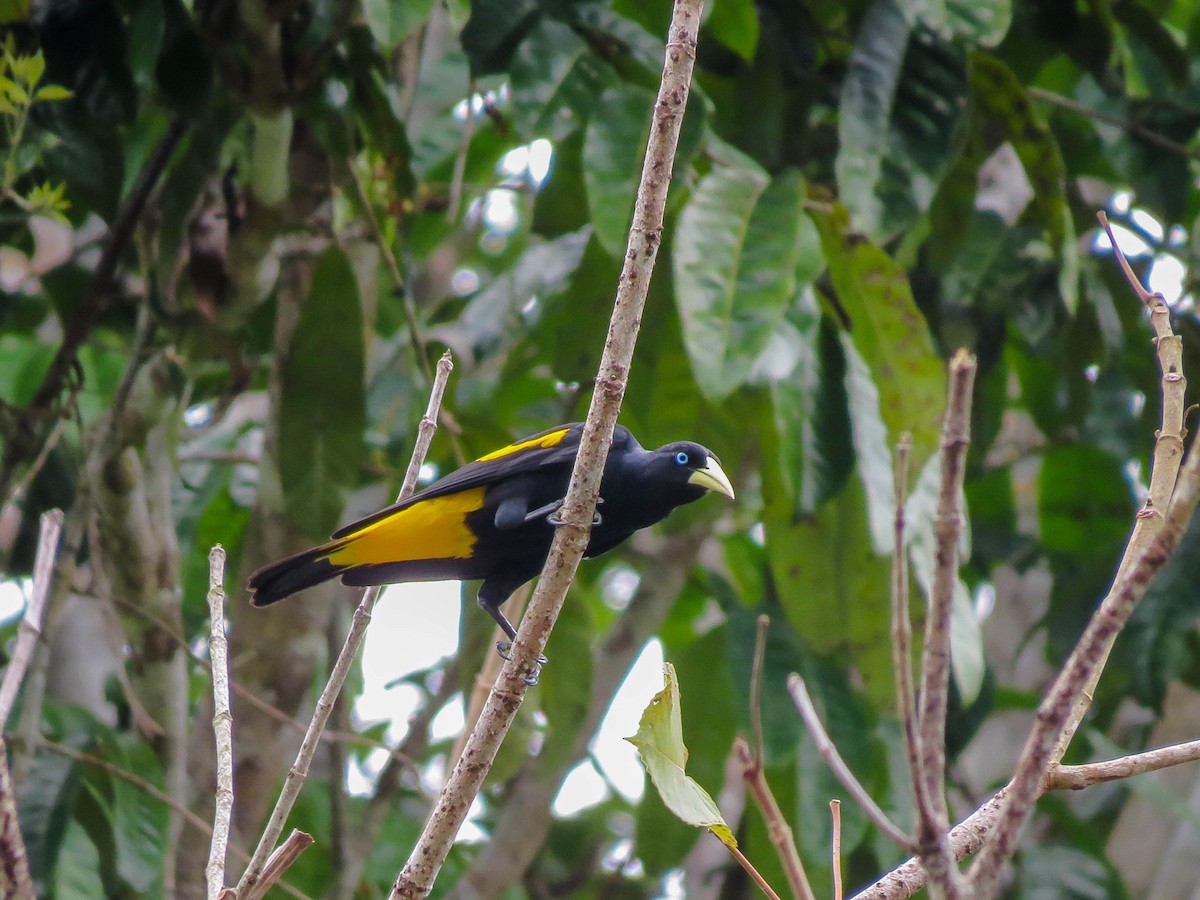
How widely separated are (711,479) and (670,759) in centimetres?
122

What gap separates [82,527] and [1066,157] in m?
3.59

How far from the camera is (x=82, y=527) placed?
3.83 metres

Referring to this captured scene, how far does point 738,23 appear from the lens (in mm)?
3520

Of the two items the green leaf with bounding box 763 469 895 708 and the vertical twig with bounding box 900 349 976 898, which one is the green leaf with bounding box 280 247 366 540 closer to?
the green leaf with bounding box 763 469 895 708

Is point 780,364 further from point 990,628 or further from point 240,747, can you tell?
point 990,628

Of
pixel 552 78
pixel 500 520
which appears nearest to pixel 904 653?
pixel 500 520

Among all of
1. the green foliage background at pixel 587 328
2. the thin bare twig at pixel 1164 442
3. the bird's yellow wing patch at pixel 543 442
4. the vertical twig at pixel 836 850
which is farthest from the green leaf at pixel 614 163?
the vertical twig at pixel 836 850

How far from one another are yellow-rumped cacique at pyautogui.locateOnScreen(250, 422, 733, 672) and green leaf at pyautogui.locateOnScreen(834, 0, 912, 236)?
83cm

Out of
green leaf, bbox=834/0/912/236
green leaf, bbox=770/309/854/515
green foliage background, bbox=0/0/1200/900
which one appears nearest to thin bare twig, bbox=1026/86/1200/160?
green foliage background, bbox=0/0/1200/900

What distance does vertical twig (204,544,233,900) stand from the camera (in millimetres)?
1820

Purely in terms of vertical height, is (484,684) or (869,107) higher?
(869,107)

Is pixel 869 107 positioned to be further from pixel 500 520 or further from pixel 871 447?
pixel 500 520

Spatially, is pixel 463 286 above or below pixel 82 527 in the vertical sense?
above

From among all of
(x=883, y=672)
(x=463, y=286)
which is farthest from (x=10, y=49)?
(x=463, y=286)
